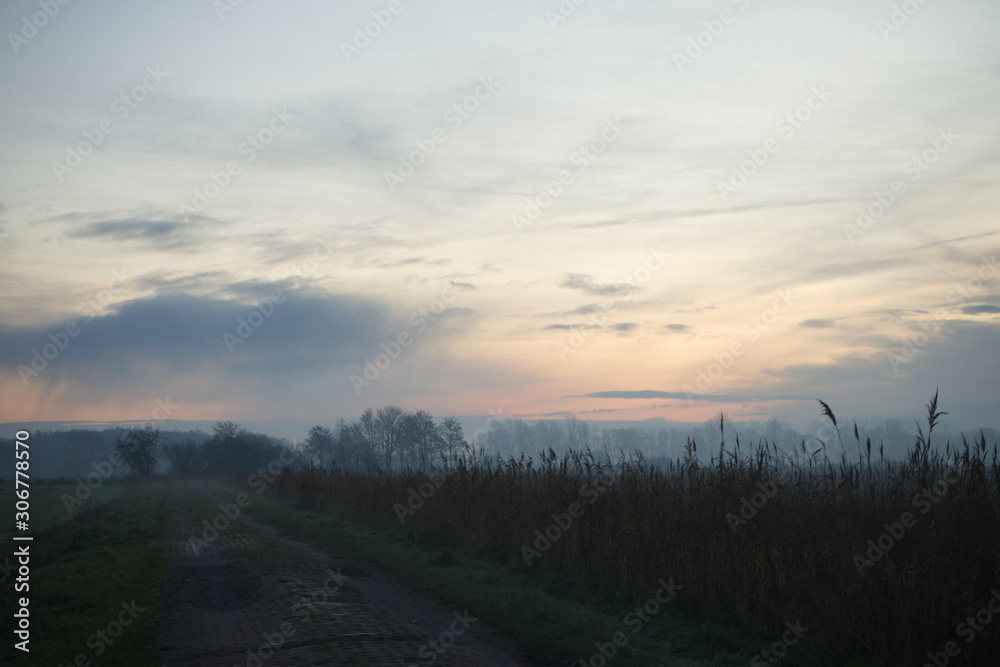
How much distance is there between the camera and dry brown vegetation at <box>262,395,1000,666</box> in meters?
5.91

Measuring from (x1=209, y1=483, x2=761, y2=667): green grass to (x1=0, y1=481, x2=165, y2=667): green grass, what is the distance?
4.20m

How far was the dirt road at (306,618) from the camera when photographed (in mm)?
6836

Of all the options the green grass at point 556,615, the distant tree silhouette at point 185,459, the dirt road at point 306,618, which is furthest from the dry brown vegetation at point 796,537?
the distant tree silhouette at point 185,459

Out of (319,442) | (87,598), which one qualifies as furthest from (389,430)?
(87,598)

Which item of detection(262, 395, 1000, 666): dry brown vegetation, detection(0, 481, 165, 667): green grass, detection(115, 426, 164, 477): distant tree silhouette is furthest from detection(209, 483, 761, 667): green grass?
detection(115, 426, 164, 477): distant tree silhouette

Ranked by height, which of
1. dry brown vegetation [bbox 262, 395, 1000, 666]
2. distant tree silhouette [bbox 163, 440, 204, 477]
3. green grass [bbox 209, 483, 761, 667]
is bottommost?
distant tree silhouette [bbox 163, 440, 204, 477]

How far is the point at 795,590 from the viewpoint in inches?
281

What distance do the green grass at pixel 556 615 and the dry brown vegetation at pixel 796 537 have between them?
39cm

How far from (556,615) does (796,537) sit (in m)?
3.30

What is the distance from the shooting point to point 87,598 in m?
9.16

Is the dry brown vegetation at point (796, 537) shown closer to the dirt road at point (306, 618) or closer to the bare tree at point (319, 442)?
the dirt road at point (306, 618)

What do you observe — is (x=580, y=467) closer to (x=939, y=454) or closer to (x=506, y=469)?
(x=506, y=469)

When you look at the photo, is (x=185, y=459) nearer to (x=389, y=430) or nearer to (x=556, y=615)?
(x=389, y=430)

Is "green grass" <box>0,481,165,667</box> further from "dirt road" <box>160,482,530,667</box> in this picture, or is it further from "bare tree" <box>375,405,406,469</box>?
"bare tree" <box>375,405,406,469</box>
